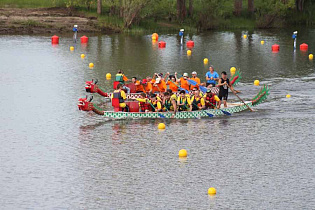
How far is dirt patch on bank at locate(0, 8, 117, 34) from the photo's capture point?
63281mm

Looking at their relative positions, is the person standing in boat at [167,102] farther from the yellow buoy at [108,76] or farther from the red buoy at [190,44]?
the red buoy at [190,44]

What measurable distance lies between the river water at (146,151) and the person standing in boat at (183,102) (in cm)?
99

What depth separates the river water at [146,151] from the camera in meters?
19.8

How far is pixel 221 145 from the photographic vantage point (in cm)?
2553

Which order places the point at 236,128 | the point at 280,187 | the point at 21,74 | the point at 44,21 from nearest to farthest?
1. the point at 280,187
2. the point at 236,128
3. the point at 21,74
4. the point at 44,21

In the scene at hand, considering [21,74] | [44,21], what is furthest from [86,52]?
[44,21]

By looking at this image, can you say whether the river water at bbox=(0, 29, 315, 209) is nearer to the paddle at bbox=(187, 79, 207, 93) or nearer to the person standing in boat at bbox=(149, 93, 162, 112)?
the person standing in boat at bbox=(149, 93, 162, 112)

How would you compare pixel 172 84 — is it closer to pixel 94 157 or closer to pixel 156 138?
pixel 156 138

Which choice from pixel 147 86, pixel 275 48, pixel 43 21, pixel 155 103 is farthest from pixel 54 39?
pixel 155 103

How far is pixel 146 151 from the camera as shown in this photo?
972 inches

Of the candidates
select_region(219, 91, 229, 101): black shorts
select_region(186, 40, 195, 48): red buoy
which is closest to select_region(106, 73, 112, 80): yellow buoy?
select_region(219, 91, 229, 101): black shorts

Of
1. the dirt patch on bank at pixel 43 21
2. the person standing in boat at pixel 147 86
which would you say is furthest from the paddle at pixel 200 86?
the dirt patch on bank at pixel 43 21

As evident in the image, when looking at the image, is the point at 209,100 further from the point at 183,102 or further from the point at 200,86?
the point at 200,86

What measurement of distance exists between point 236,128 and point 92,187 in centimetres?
975
